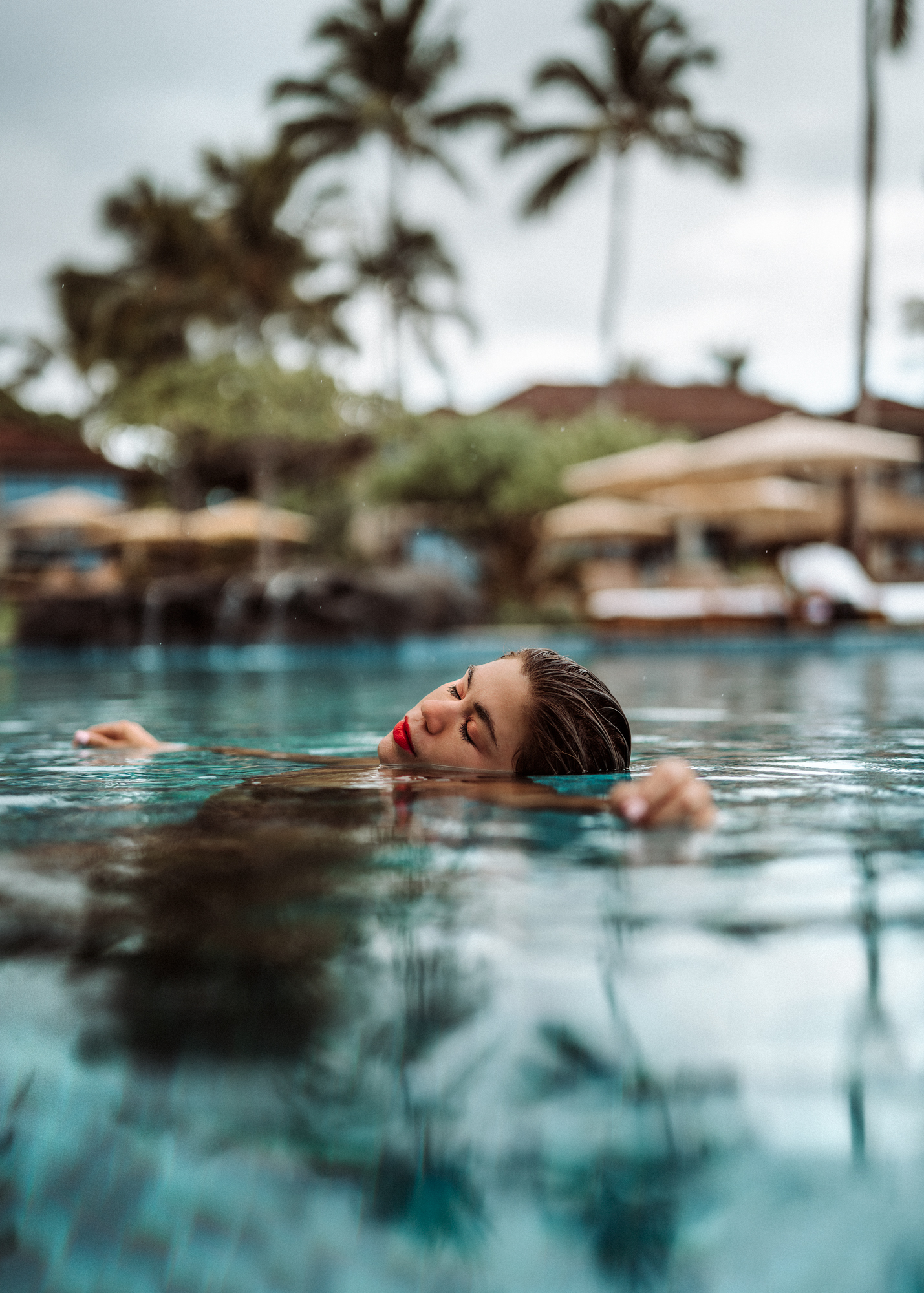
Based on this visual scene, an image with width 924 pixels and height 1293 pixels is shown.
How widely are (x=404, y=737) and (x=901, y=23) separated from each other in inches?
713

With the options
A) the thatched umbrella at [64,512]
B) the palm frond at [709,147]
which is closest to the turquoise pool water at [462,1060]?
the thatched umbrella at [64,512]

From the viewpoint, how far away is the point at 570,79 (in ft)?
80.1

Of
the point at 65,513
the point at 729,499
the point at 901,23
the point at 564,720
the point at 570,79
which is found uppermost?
the point at 570,79

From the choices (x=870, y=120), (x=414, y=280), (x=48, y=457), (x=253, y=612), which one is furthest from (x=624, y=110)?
(x=48, y=457)

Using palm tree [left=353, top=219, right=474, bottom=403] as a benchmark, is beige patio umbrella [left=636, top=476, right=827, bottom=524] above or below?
below

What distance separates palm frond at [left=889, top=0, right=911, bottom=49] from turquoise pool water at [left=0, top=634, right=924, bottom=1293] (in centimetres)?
1847

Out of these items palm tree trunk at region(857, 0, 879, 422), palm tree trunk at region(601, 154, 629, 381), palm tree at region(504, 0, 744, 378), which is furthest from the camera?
palm tree at region(504, 0, 744, 378)

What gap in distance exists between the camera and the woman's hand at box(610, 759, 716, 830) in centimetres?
220

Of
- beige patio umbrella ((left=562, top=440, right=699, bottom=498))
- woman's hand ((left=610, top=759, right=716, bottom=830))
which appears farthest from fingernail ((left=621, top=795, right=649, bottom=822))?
beige patio umbrella ((left=562, top=440, right=699, bottom=498))

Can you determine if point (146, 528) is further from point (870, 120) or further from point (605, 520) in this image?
point (870, 120)

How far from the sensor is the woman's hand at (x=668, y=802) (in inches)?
86.4

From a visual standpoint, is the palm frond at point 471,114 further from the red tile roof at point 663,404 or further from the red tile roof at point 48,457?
the red tile roof at point 48,457

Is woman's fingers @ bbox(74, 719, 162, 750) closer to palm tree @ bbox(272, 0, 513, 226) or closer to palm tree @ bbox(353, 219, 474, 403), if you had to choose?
palm tree @ bbox(353, 219, 474, 403)

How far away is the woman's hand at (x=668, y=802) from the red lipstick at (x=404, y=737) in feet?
2.94
